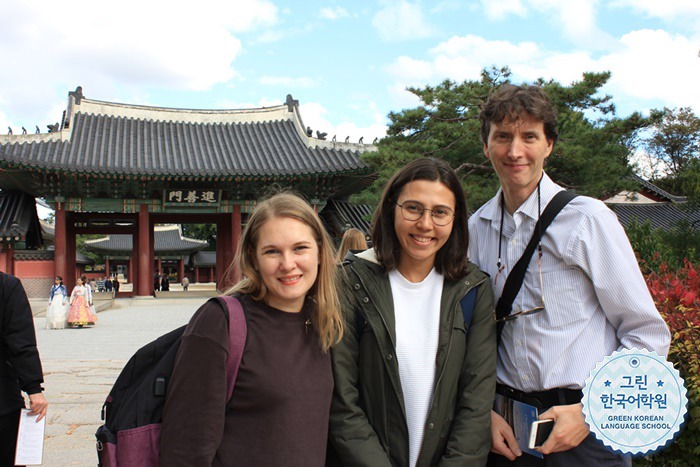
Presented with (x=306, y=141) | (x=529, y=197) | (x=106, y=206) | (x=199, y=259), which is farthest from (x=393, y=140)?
(x=199, y=259)

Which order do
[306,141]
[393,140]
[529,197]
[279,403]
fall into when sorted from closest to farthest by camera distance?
[279,403] → [529,197] → [393,140] → [306,141]

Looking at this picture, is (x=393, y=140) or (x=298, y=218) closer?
(x=298, y=218)

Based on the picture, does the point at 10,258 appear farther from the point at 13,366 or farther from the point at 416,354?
the point at 416,354

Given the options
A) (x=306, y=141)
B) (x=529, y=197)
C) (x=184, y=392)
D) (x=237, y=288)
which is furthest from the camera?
(x=306, y=141)

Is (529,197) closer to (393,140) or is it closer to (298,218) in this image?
(298,218)

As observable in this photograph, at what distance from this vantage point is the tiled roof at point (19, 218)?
1634 centimetres

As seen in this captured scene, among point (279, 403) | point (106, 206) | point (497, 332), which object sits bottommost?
point (279, 403)

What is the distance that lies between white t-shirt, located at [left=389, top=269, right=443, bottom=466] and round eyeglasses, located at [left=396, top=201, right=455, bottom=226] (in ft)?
0.82

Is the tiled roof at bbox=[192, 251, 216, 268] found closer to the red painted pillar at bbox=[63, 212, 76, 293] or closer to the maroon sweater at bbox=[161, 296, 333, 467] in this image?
the red painted pillar at bbox=[63, 212, 76, 293]

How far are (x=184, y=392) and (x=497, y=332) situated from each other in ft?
3.56

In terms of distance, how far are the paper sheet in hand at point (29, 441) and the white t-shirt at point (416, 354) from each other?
1.71m

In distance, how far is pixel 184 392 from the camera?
5.19ft

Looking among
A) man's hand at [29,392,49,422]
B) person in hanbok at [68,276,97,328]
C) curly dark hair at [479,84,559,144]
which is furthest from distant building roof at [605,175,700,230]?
man's hand at [29,392,49,422]

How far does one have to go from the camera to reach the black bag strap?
1.92 m
